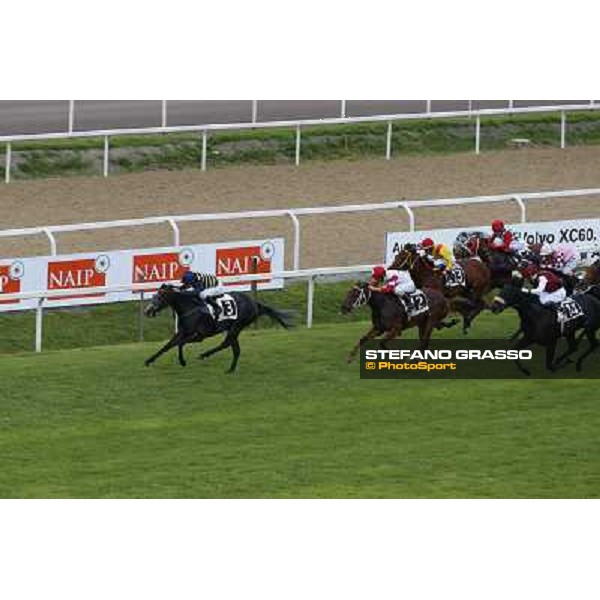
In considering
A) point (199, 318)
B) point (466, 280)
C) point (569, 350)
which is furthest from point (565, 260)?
point (199, 318)

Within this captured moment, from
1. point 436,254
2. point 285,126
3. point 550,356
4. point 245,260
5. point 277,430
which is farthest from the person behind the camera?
point 285,126

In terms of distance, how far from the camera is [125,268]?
2516 cm

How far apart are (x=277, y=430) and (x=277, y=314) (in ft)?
9.12

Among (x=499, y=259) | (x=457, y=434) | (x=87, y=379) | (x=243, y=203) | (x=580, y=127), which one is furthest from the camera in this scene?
(x=580, y=127)

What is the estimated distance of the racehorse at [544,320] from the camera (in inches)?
890

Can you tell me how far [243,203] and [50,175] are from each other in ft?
8.95

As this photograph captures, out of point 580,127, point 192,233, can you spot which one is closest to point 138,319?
point 192,233

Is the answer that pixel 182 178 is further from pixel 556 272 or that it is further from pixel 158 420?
pixel 158 420

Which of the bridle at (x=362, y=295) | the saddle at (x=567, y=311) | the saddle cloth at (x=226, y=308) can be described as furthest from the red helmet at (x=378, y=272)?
the saddle at (x=567, y=311)

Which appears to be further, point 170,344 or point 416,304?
point 416,304

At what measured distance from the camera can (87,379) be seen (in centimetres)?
2266

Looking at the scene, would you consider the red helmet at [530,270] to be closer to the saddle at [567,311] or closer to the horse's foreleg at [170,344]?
the saddle at [567,311]

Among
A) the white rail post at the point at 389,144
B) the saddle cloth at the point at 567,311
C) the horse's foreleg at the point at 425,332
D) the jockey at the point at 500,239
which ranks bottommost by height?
the horse's foreleg at the point at 425,332

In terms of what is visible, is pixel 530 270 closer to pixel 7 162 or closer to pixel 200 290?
pixel 200 290
